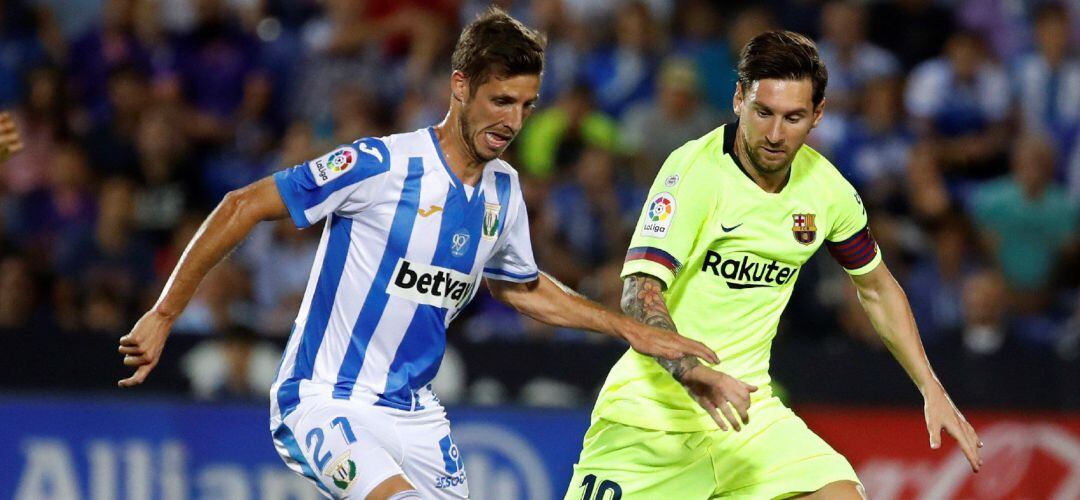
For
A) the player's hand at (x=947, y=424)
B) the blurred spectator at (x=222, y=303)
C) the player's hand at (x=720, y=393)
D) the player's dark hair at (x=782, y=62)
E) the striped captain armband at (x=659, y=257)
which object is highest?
the player's dark hair at (x=782, y=62)

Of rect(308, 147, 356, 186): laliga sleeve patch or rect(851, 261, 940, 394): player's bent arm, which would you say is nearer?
rect(308, 147, 356, 186): laliga sleeve patch

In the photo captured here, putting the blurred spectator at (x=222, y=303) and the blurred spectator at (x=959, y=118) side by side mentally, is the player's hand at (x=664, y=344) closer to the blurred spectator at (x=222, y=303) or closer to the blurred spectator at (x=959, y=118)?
the blurred spectator at (x=222, y=303)

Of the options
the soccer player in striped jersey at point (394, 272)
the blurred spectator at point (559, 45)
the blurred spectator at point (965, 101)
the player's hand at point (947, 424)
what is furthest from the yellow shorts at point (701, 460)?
the blurred spectator at point (559, 45)

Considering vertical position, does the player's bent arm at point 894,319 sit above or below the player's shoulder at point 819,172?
below

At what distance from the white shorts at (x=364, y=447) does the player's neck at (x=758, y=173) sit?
1498mm

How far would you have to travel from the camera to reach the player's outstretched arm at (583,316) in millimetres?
5457

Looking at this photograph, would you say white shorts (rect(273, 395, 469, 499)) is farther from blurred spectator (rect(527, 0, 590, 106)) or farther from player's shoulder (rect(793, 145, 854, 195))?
blurred spectator (rect(527, 0, 590, 106))

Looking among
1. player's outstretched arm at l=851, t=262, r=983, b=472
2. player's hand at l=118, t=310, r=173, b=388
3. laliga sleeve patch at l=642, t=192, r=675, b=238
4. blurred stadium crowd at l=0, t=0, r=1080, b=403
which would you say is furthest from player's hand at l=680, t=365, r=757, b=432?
blurred stadium crowd at l=0, t=0, r=1080, b=403

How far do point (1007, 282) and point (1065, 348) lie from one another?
97 cm

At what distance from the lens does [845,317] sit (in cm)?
1034

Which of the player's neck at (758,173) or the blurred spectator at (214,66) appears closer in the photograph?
the player's neck at (758,173)

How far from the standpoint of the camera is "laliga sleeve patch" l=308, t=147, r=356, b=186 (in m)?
5.62

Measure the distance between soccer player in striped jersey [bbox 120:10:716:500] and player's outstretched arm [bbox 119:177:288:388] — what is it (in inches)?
0.4

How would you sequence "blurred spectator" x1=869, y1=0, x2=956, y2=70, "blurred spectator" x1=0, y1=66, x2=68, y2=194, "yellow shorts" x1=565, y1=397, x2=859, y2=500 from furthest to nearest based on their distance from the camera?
1. "blurred spectator" x1=869, y1=0, x2=956, y2=70
2. "blurred spectator" x1=0, y1=66, x2=68, y2=194
3. "yellow shorts" x1=565, y1=397, x2=859, y2=500
